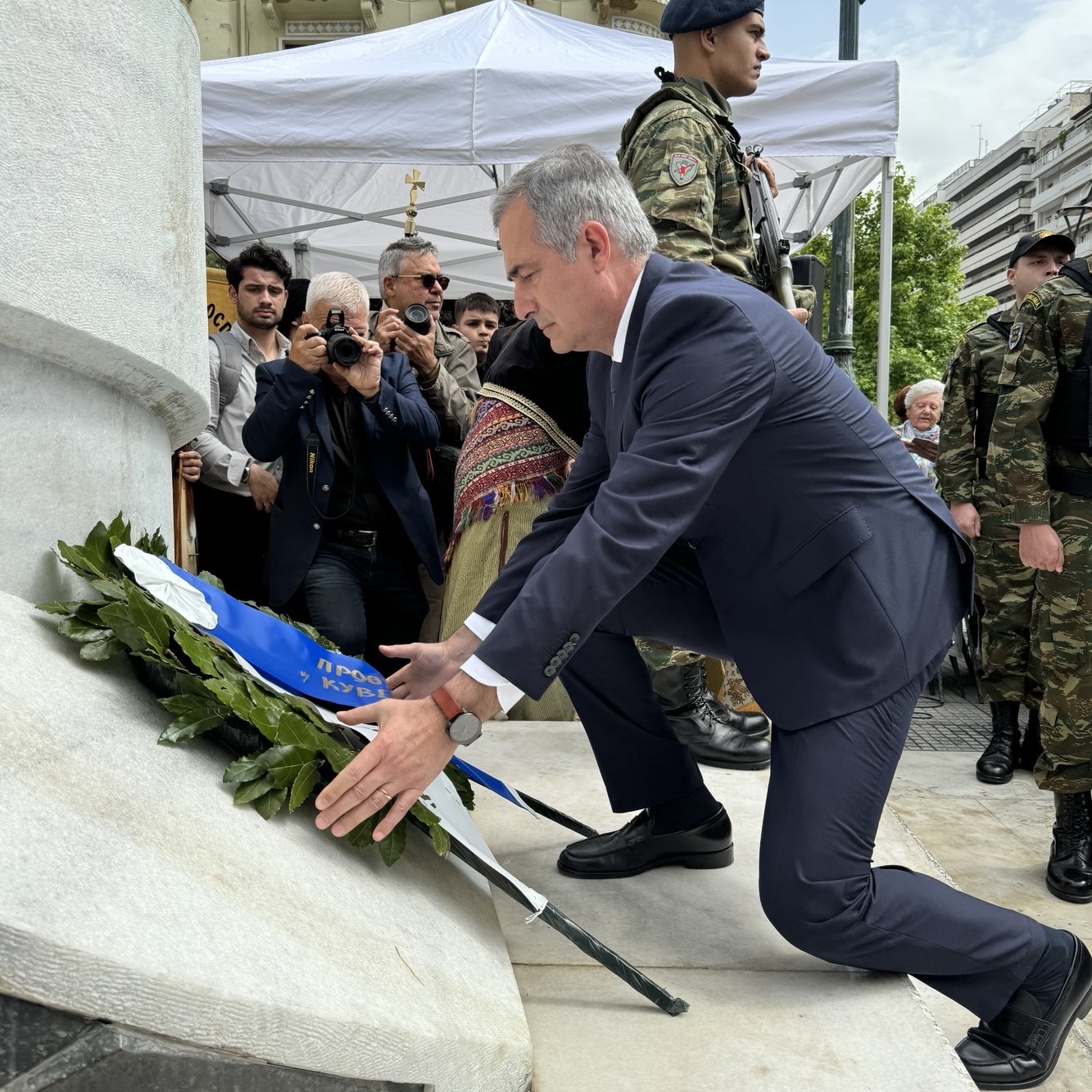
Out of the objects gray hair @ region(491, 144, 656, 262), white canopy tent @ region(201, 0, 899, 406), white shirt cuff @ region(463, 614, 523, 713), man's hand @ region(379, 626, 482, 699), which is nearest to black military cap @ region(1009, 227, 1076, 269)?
white canopy tent @ region(201, 0, 899, 406)

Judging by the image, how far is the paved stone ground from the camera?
196 inches

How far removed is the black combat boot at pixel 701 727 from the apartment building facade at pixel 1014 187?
72948mm

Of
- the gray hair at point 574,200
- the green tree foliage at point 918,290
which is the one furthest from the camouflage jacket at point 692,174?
the green tree foliage at point 918,290

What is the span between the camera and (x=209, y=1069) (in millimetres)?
1146

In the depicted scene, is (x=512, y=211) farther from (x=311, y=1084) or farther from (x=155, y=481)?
(x=311, y=1084)

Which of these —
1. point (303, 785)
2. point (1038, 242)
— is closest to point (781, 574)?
point (303, 785)

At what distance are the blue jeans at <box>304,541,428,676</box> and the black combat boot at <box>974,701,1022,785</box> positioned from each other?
7.55 ft

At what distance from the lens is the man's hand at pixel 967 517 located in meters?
4.62

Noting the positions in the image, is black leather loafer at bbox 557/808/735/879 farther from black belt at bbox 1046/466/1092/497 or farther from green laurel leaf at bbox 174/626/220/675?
black belt at bbox 1046/466/1092/497

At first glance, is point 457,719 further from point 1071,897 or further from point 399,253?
point 399,253

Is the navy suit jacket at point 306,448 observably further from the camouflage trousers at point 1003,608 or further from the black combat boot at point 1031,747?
the black combat boot at point 1031,747

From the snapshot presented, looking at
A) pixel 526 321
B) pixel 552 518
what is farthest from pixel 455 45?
pixel 552 518

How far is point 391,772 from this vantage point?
1519 millimetres

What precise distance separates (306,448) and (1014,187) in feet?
310
